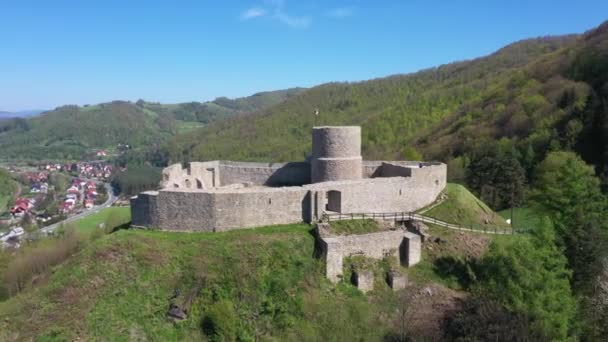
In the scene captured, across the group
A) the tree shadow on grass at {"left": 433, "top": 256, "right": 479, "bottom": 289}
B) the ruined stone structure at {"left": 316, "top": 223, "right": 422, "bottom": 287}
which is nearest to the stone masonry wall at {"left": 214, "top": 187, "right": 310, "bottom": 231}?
the ruined stone structure at {"left": 316, "top": 223, "right": 422, "bottom": 287}

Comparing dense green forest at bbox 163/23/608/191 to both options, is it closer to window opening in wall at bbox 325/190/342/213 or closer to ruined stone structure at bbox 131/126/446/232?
ruined stone structure at bbox 131/126/446/232

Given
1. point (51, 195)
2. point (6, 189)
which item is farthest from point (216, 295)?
point (6, 189)

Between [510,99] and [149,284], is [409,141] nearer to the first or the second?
[510,99]

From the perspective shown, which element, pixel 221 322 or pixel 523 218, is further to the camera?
pixel 523 218

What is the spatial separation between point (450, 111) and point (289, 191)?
80102 mm

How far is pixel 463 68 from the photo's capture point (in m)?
135

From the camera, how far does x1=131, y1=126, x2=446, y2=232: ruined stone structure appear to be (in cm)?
2338

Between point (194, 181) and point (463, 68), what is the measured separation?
402 ft

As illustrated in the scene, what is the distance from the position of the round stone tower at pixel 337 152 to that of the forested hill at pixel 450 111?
83.9ft

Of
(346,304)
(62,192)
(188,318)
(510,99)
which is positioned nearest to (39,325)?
(188,318)

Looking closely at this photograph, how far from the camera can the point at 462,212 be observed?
28.3m

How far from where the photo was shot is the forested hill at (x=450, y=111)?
58.8m

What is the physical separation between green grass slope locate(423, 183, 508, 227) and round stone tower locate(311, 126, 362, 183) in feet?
18.6

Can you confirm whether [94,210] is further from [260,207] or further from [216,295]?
[216,295]
